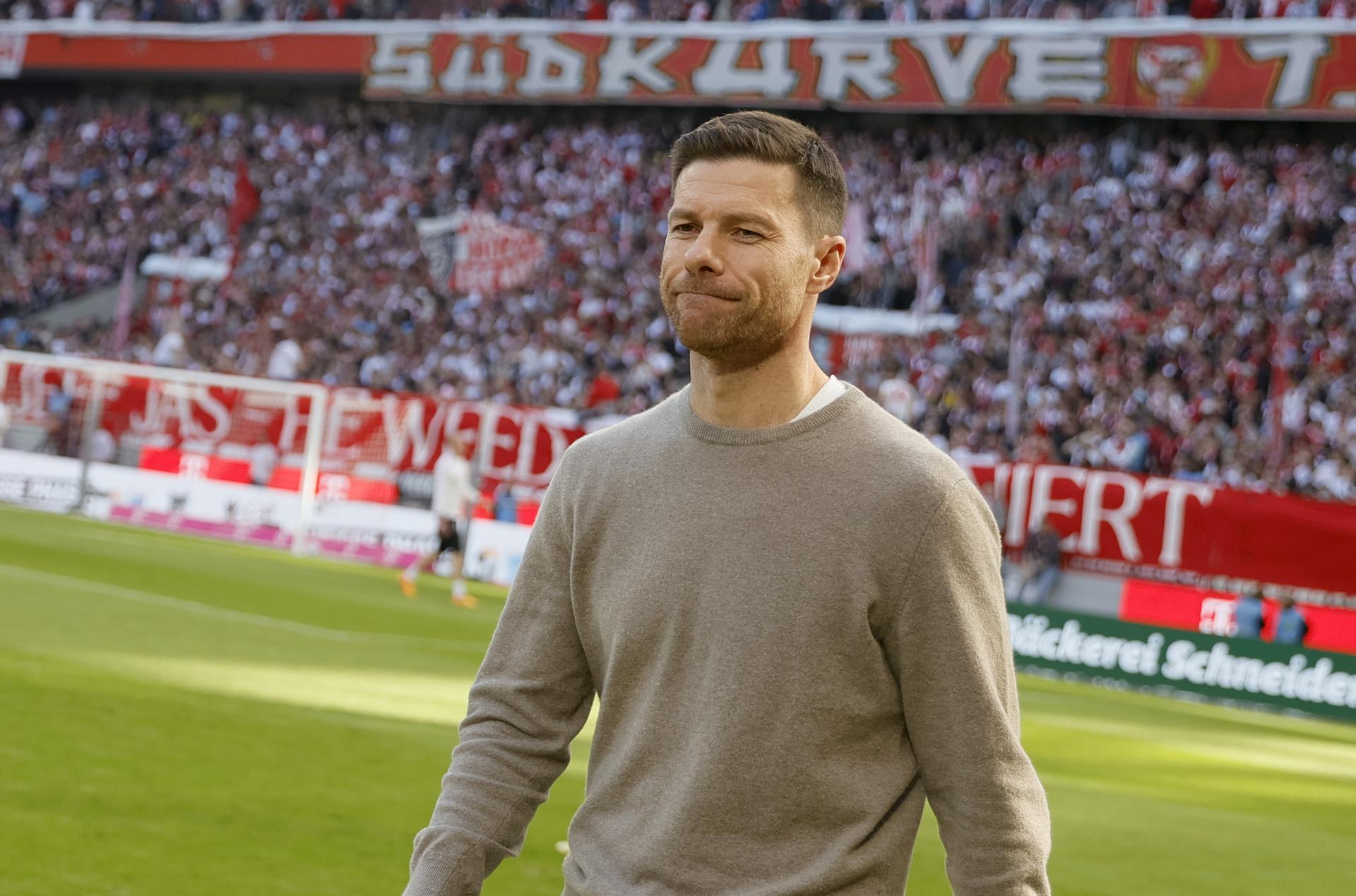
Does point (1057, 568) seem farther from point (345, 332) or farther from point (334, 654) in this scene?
point (345, 332)

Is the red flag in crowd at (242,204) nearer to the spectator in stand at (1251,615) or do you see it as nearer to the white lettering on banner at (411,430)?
the white lettering on banner at (411,430)

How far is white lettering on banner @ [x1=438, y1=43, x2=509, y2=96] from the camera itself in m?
40.8

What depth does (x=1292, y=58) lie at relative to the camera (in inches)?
1271

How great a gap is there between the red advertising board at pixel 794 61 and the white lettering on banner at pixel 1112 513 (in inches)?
496

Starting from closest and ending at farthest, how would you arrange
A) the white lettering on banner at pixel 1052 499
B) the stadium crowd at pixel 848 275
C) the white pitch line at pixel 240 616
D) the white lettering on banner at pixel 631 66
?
the white pitch line at pixel 240 616 < the white lettering on banner at pixel 1052 499 < the stadium crowd at pixel 848 275 < the white lettering on banner at pixel 631 66

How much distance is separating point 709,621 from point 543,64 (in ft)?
126

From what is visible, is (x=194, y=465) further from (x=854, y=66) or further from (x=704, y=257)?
(x=704, y=257)

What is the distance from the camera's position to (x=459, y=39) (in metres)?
41.1

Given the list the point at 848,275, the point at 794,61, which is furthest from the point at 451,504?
the point at 794,61

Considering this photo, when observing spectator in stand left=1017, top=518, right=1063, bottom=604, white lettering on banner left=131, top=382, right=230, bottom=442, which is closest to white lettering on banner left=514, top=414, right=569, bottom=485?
white lettering on banner left=131, top=382, right=230, bottom=442

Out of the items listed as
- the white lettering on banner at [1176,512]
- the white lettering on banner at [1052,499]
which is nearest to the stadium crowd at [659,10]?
the white lettering on banner at [1052,499]

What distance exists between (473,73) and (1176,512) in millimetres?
23516

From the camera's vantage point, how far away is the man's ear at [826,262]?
10.1ft

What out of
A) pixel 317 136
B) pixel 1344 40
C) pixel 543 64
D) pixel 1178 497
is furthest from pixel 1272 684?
pixel 317 136
